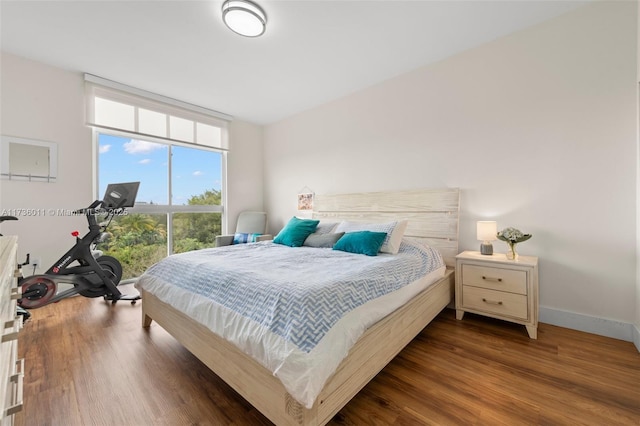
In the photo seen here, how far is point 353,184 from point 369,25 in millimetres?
1870

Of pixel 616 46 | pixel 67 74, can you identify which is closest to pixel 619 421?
pixel 616 46

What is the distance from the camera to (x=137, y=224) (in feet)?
12.1

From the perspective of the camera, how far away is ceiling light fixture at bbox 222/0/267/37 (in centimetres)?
206

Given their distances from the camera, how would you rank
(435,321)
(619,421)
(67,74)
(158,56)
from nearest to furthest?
(619,421) < (435,321) < (158,56) < (67,74)

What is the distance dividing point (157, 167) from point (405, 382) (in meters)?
4.09

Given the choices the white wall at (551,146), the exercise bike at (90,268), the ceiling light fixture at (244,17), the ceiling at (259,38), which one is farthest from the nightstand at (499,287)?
the exercise bike at (90,268)

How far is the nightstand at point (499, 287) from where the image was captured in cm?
210

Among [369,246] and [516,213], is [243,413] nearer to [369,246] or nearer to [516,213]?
[369,246]

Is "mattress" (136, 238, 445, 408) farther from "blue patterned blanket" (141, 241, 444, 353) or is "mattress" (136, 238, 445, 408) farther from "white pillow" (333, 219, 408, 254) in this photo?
"white pillow" (333, 219, 408, 254)

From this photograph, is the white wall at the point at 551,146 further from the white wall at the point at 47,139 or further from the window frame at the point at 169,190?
the white wall at the point at 47,139

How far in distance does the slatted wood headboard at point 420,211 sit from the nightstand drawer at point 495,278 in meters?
0.36

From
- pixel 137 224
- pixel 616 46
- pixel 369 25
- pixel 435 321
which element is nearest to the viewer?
pixel 616 46

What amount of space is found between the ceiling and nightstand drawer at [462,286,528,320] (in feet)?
7.98

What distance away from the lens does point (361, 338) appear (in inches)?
54.2
